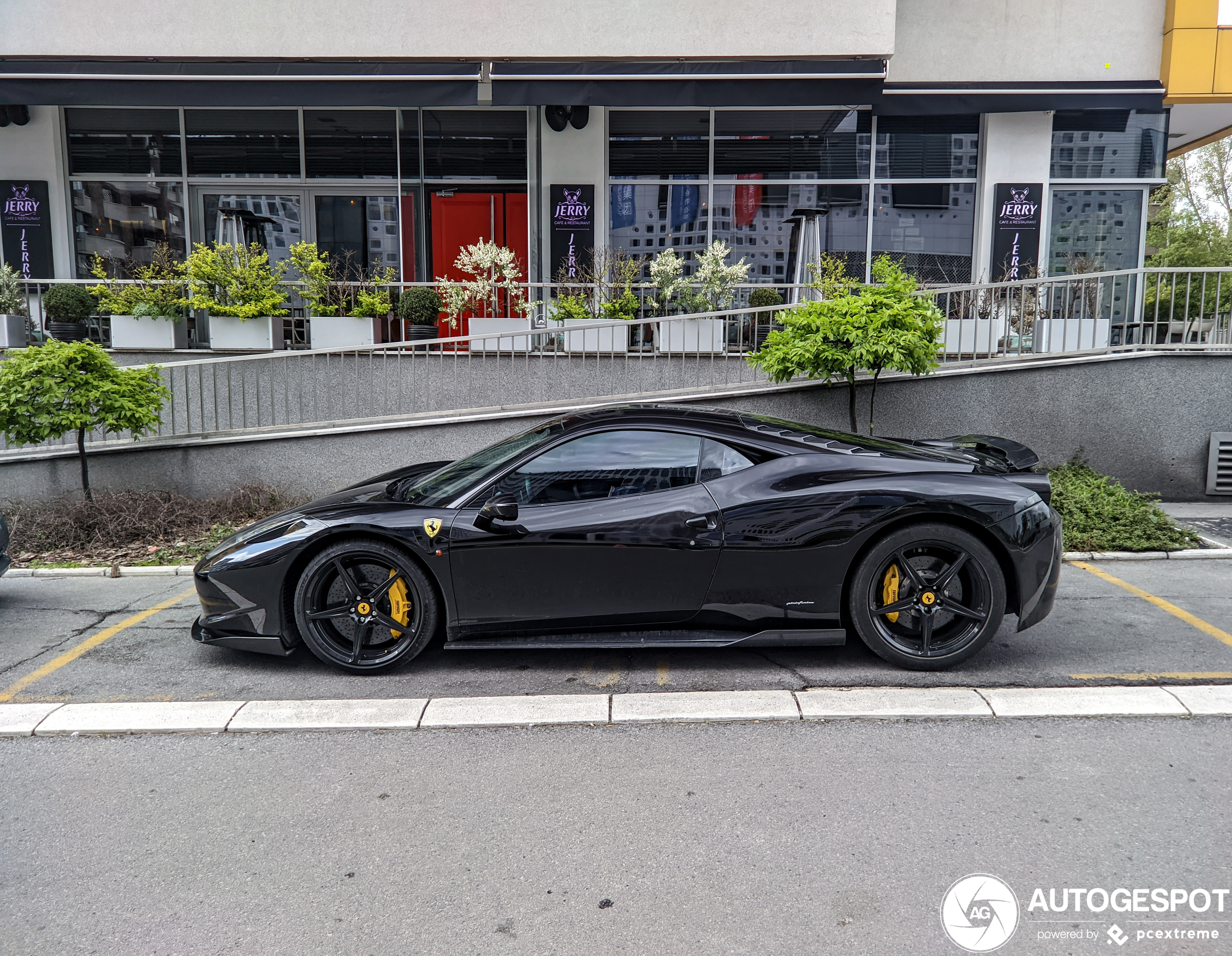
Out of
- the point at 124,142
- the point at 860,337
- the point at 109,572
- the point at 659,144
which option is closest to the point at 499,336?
the point at 860,337

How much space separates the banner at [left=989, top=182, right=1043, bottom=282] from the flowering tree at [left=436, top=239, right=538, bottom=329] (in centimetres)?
696

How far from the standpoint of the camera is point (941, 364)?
9672 millimetres

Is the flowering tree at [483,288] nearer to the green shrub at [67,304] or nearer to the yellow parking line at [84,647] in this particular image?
the green shrub at [67,304]

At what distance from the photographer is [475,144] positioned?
14.4 meters

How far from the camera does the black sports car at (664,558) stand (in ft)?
15.6

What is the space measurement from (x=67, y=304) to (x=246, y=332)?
7.60ft

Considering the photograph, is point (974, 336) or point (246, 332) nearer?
point (974, 336)

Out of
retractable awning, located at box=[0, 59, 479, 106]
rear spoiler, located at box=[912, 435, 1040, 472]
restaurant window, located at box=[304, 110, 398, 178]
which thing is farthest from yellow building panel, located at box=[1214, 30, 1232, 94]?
restaurant window, located at box=[304, 110, 398, 178]

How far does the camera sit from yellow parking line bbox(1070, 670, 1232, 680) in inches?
189

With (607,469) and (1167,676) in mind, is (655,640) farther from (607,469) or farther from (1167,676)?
(1167,676)

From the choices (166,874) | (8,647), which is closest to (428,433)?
(8,647)

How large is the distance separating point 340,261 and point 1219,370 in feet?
38.8

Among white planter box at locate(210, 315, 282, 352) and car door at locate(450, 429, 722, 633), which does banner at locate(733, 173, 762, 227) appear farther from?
car door at locate(450, 429, 722, 633)

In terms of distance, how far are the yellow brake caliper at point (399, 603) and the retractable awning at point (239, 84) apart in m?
8.47
